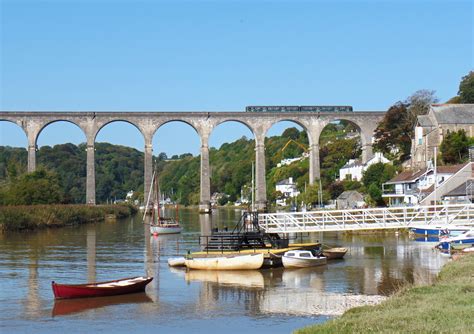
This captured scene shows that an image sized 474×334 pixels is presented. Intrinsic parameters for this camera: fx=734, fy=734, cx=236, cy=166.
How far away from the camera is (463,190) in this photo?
4944 centimetres

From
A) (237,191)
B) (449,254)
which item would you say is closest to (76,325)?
(449,254)

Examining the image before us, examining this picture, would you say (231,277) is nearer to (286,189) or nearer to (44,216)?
(44,216)

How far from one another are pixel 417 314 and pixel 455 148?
5094 cm

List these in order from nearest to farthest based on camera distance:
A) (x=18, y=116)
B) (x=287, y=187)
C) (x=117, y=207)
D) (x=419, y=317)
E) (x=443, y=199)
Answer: (x=419, y=317) < (x=443, y=199) < (x=18, y=116) < (x=117, y=207) < (x=287, y=187)

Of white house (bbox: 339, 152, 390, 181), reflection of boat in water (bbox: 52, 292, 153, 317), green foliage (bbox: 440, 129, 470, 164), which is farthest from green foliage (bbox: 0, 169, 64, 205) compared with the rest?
reflection of boat in water (bbox: 52, 292, 153, 317)

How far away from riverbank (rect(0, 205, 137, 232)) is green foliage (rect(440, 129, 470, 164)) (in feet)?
115

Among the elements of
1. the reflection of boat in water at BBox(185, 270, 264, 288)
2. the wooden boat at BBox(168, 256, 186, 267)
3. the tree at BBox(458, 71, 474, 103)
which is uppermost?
the tree at BBox(458, 71, 474, 103)

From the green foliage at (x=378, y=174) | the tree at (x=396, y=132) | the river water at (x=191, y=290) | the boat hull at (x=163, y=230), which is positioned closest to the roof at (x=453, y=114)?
the green foliage at (x=378, y=174)

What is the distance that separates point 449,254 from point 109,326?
19.2m

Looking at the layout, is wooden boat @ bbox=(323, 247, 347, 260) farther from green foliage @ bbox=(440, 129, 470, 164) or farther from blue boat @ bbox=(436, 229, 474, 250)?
green foliage @ bbox=(440, 129, 470, 164)

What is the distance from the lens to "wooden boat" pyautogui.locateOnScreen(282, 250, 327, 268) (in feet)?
100

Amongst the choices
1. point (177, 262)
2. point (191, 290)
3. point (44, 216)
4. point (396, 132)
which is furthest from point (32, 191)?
point (191, 290)

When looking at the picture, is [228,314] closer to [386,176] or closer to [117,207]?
[386,176]

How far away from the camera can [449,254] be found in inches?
1319
